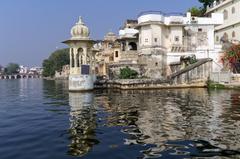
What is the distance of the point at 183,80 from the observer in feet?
144

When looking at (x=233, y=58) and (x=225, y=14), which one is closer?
(x=233, y=58)

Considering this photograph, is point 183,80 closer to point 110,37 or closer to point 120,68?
point 120,68

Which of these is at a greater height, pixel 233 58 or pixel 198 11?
pixel 198 11

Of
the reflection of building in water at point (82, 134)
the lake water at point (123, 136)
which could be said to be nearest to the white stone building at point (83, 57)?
the lake water at point (123, 136)

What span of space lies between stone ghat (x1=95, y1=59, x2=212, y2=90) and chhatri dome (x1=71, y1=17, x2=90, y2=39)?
7900 millimetres

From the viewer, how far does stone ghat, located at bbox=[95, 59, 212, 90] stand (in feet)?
141

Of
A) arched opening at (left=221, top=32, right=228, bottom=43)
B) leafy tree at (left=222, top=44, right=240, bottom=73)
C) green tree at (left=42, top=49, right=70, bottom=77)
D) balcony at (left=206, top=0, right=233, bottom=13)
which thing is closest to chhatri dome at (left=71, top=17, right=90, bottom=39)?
leafy tree at (left=222, top=44, right=240, bottom=73)

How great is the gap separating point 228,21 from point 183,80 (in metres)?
18.1

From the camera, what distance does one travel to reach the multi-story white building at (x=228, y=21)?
52.6m

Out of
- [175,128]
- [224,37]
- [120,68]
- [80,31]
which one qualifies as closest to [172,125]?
[175,128]

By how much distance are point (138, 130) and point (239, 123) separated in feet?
15.6

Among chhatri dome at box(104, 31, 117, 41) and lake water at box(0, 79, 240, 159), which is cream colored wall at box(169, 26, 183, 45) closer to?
chhatri dome at box(104, 31, 117, 41)

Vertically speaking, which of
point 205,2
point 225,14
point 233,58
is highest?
point 205,2

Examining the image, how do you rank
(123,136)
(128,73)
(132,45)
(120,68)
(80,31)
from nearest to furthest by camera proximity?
(123,136), (80,31), (128,73), (120,68), (132,45)
